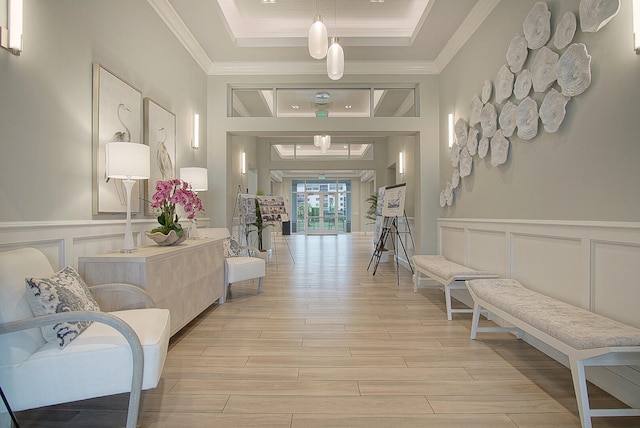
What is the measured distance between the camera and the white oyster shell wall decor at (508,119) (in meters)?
3.29

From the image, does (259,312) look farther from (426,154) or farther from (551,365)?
(426,154)

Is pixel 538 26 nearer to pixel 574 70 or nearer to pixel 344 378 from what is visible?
pixel 574 70

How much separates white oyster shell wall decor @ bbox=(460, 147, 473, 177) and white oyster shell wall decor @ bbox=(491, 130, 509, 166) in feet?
2.11

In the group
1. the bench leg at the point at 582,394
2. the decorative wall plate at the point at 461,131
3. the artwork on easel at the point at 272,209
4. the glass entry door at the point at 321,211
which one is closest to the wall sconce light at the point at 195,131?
the artwork on easel at the point at 272,209

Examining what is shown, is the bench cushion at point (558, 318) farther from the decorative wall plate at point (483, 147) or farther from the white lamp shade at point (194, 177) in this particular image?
the white lamp shade at point (194, 177)

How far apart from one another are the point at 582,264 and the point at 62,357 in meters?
3.05

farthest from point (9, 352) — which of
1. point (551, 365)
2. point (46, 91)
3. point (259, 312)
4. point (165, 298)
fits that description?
point (551, 365)

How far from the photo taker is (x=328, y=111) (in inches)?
270

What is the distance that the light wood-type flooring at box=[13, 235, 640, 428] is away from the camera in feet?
6.32

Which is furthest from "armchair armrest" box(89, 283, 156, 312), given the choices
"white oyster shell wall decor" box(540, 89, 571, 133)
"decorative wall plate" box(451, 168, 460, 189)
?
"decorative wall plate" box(451, 168, 460, 189)

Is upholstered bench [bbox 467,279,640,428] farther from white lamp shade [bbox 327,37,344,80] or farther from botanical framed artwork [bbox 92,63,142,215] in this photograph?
botanical framed artwork [bbox 92,63,142,215]

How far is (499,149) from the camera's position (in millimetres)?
3549

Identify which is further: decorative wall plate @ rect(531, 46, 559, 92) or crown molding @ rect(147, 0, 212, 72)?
crown molding @ rect(147, 0, 212, 72)

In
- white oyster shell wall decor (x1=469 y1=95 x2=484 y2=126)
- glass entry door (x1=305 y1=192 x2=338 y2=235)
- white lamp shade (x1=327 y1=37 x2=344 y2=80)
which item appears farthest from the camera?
glass entry door (x1=305 y1=192 x2=338 y2=235)
